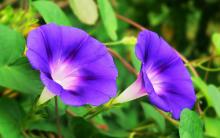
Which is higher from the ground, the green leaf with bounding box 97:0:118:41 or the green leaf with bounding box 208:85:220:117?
the green leaf with bounding box 97:0:118:41

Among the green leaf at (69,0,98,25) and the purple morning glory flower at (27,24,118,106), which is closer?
the purple morning glory flower at (27,24,118,106)

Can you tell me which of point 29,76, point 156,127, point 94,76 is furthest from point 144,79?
point 156,127

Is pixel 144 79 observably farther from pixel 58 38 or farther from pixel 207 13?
pixel 207 13

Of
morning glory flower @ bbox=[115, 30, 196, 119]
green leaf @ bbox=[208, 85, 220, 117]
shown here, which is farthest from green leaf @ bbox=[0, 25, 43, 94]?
green leaf @ bbox=[208, 85, 220, 117]

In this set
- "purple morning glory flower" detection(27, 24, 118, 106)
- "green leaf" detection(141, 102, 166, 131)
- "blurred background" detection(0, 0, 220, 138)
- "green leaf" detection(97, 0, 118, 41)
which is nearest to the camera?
"purple morning glory flower" detection(27, 24, 118, 106)

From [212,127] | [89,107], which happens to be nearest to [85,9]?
[89,107]

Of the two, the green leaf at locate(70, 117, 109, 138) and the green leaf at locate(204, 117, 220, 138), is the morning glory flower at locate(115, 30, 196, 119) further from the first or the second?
the green leaf at locate(204, 117, 220, 138)
